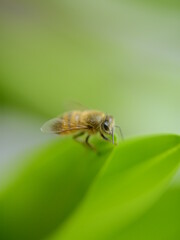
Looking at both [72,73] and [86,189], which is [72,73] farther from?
[86,189]

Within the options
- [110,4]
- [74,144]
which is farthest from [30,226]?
[110,4]

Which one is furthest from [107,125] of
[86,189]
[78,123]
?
[86,189]

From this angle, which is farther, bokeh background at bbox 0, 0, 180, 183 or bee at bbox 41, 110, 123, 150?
bokeh background at bbox 0, 0, 180, 183

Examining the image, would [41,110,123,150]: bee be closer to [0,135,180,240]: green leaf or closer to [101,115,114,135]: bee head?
[101,115,114,135]: bee head

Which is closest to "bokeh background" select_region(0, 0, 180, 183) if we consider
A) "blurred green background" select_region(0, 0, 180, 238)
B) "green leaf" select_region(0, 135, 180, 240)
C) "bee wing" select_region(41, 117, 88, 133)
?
"blurred green background" select_region(0, 0, 180, 238)

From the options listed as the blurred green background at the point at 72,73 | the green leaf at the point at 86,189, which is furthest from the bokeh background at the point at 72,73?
the green leaf at the point at 86,189

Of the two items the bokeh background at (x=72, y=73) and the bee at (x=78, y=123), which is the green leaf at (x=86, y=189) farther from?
the bokeh background at (x=72, y=73)

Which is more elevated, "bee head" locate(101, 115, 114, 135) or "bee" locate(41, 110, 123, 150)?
"bee" locate(41, 110, 123, 150)

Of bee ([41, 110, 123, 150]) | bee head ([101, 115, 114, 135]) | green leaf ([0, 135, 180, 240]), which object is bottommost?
green leaf ([0, 135, 180, 240])
